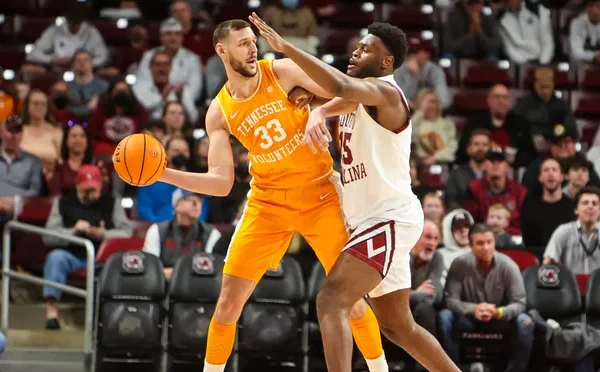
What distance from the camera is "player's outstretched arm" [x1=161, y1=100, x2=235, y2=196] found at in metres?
6.21

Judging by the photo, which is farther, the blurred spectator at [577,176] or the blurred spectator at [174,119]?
the blurred spectator at [174,119]

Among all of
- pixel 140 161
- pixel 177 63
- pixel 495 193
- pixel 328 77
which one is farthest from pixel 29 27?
pixel 328 77

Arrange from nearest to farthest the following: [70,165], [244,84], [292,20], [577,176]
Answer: [244,84] < [577,176] < [70,165] < [292,20]

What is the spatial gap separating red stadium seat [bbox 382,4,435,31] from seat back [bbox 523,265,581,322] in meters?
5.38

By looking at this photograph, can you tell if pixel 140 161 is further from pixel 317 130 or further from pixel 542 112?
pixel 542 112

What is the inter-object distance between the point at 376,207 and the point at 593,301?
3.60m

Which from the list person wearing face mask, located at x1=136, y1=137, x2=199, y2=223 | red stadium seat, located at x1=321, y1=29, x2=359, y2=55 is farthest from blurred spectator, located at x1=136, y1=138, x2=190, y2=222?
red stadium seat, located at x1=321, y1=29, x2=359, y2=55

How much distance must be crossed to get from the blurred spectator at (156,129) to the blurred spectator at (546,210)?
3.50 m

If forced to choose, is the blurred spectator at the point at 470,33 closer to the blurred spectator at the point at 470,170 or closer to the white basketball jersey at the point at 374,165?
the blurred spectator at the point at 470,170

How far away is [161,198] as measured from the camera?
10594 millimetres

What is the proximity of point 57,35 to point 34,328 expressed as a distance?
14.6 ft

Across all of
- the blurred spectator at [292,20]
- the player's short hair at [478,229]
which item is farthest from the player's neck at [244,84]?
the blurred spectator at [292,20]

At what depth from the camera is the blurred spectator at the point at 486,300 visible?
8766mm

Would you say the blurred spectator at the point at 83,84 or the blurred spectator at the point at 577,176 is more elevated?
the blurred spectator at the point at 83,84
